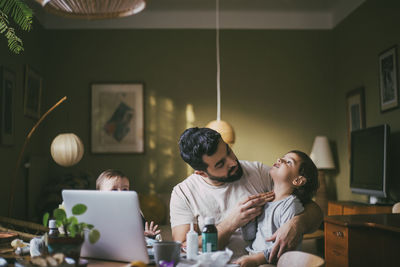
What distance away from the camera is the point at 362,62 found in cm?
477

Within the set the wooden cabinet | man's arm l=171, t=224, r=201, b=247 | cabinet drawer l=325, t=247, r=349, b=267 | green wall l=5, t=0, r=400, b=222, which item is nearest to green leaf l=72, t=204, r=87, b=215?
man's arm l=171, t=224, r=201, b=247

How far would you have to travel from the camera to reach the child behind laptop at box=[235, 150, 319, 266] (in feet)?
6.16

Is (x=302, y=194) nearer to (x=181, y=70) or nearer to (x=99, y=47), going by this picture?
(x=181, y=70)

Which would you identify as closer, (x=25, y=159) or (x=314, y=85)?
(x=25, y=159)

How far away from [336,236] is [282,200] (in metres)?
1.38

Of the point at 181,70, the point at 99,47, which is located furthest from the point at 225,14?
the point at 99,47

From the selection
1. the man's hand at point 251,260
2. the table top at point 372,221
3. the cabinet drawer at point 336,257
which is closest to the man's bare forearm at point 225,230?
the man's hand at point 251,260

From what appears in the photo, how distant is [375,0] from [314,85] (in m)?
1.41

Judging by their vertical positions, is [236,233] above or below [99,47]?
below

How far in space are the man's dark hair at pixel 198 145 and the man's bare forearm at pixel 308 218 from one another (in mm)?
453

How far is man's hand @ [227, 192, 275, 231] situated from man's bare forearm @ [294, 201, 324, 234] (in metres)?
0.16

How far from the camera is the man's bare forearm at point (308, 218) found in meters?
1.85

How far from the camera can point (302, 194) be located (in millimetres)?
2018

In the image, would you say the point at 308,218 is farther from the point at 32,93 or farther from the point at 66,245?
the point at 32,93
